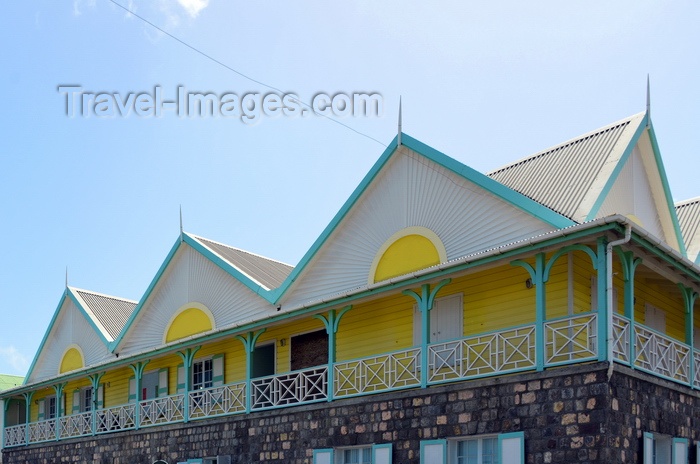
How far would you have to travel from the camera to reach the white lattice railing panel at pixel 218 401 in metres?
20.3

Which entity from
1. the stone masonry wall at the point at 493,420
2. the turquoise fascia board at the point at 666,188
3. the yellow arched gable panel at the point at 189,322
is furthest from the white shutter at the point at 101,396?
the turquoise fascia board at the point at 666,188

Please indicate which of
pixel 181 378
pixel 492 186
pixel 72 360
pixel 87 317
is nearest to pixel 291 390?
pixel 181 378

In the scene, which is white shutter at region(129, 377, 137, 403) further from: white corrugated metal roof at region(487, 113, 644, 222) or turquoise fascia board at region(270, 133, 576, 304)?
white corrugated metal roof at region(487, 113, 644, 222)

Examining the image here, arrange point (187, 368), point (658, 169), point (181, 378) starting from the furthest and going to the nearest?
1. point (181, 378)
2. point (187, 368)
3. point (658, 169)

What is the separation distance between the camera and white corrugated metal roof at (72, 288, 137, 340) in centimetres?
2853

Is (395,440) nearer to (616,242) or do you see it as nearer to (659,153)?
(616,242)

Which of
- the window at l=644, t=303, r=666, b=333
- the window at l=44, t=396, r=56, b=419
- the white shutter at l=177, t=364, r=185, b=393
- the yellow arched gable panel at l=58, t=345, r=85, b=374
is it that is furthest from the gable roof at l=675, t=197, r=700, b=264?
the window at l=44, t=396, r=56, b=419

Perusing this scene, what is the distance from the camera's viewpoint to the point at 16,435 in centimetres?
2969

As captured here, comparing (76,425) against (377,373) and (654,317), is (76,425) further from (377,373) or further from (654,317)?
(654,317)

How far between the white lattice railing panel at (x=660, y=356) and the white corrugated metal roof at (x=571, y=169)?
2.41 m

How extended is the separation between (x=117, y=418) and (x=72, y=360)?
5.37 metres

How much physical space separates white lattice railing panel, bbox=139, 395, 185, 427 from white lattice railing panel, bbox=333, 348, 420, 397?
5547 millimetres

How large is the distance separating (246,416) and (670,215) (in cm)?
1032

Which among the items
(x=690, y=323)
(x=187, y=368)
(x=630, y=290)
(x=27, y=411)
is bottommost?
(x=27, y=411)
